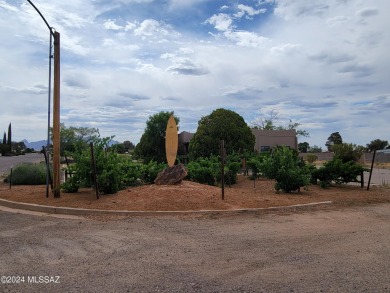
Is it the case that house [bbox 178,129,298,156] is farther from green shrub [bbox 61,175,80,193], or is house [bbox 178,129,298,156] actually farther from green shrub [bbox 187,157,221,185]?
green shrub [bbox 61,175,80,193]

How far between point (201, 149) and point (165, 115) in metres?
9.80

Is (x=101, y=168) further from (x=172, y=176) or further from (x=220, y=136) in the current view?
(x=220, y=136)

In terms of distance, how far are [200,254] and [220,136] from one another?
52.4ft

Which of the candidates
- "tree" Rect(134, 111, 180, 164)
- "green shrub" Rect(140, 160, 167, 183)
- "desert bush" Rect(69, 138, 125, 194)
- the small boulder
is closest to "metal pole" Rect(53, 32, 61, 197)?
"desert bush" Rect(69, 138, 125, 194)

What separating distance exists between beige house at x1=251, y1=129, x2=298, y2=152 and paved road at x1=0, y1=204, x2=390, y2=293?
33786mm

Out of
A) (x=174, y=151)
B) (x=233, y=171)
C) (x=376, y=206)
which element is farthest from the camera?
(x=233, y=171)

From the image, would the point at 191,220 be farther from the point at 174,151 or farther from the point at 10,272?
the point at 174,151

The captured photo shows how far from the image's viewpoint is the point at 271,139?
43.7 meters

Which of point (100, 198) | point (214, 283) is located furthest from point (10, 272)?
point (100, 198)

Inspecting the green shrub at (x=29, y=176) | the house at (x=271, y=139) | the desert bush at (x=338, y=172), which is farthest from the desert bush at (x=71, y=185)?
the house at (x=271, y=139)

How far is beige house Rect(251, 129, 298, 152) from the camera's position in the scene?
141 feet

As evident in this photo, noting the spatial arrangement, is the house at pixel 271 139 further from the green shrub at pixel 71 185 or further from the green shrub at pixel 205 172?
the green shrub at pixel 71 185

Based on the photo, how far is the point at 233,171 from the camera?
17.0 meters

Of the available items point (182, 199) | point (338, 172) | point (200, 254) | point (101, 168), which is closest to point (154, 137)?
point (338, 172)
